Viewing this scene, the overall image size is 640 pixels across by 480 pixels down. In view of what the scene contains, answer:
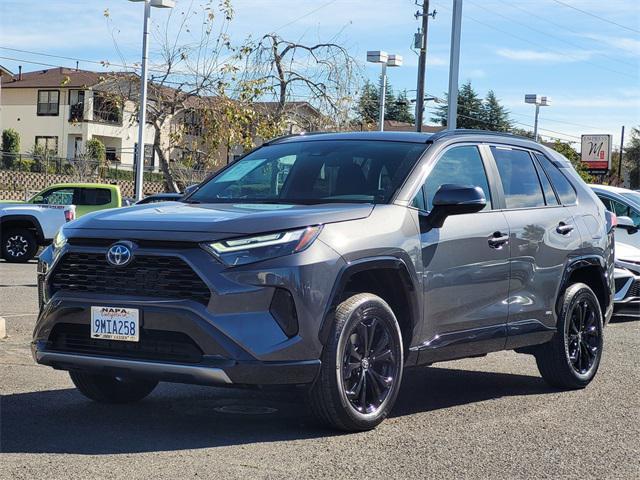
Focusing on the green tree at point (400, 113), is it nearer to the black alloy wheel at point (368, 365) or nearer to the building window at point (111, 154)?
the building window at point (111, 154)

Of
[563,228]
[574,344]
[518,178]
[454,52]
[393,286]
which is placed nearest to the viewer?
[393,286]

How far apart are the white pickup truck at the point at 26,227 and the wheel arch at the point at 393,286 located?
55.3 feet

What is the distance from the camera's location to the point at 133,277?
19.0ft

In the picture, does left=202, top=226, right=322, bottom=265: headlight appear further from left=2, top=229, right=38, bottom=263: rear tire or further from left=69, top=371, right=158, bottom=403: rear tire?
left=2, top=229, right=38, bottom=263: rear tire

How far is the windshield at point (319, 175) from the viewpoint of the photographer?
22.3 feet

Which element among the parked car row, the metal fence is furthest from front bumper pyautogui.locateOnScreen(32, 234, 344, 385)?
the metal fence

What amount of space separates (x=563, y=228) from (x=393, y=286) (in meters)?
2.12

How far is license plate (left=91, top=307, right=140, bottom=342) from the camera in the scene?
5.73m

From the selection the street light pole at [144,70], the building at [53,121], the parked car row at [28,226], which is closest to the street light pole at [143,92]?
the street light pole at [144,70]

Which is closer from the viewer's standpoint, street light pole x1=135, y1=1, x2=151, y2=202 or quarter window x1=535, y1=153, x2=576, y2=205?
quarter window x1=535, y1=153, x2=576, y2=205

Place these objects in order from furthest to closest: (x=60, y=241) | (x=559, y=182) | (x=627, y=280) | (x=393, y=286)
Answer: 1. (x=627, y=280)
2. (x=559, y=182)
3. (x=393, y=286)
4. (x=60, y=241)

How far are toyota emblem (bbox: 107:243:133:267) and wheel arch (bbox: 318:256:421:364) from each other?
1208 millimetres

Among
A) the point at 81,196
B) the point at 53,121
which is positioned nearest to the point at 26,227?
the point at 81,196

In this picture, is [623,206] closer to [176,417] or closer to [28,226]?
[176,417]
